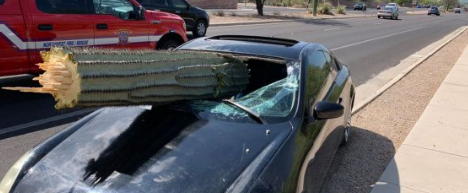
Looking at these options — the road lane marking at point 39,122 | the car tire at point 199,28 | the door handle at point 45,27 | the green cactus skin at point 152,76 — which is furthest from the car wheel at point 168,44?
the car tire at point 199,28

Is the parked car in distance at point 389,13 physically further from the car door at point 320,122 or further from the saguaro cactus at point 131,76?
the saguaro cactus at point 131,76

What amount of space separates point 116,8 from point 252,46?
15.3 ft

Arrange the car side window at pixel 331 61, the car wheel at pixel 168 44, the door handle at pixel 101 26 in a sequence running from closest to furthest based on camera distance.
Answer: the car side window at pixel 331 61, the door handle at pixel 101 26, the car wheel at pixel 168 44

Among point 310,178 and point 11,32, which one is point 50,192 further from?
point 11,32

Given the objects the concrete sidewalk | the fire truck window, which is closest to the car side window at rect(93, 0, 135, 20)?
the concrete sidewalk

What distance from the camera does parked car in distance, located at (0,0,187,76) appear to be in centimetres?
634

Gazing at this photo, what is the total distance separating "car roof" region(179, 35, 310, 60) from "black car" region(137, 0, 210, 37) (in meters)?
11.8

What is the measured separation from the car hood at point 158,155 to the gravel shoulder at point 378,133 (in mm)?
1592

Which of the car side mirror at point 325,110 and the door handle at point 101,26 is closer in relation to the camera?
the car side mirror at point 325,110

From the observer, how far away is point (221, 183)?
7.84ft

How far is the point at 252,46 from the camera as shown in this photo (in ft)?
13.7

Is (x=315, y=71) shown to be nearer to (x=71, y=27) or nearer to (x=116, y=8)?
(x=71, y=27)

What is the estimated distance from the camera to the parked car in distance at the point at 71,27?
250 inches

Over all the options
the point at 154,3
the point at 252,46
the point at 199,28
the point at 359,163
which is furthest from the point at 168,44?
the point at 199,28
